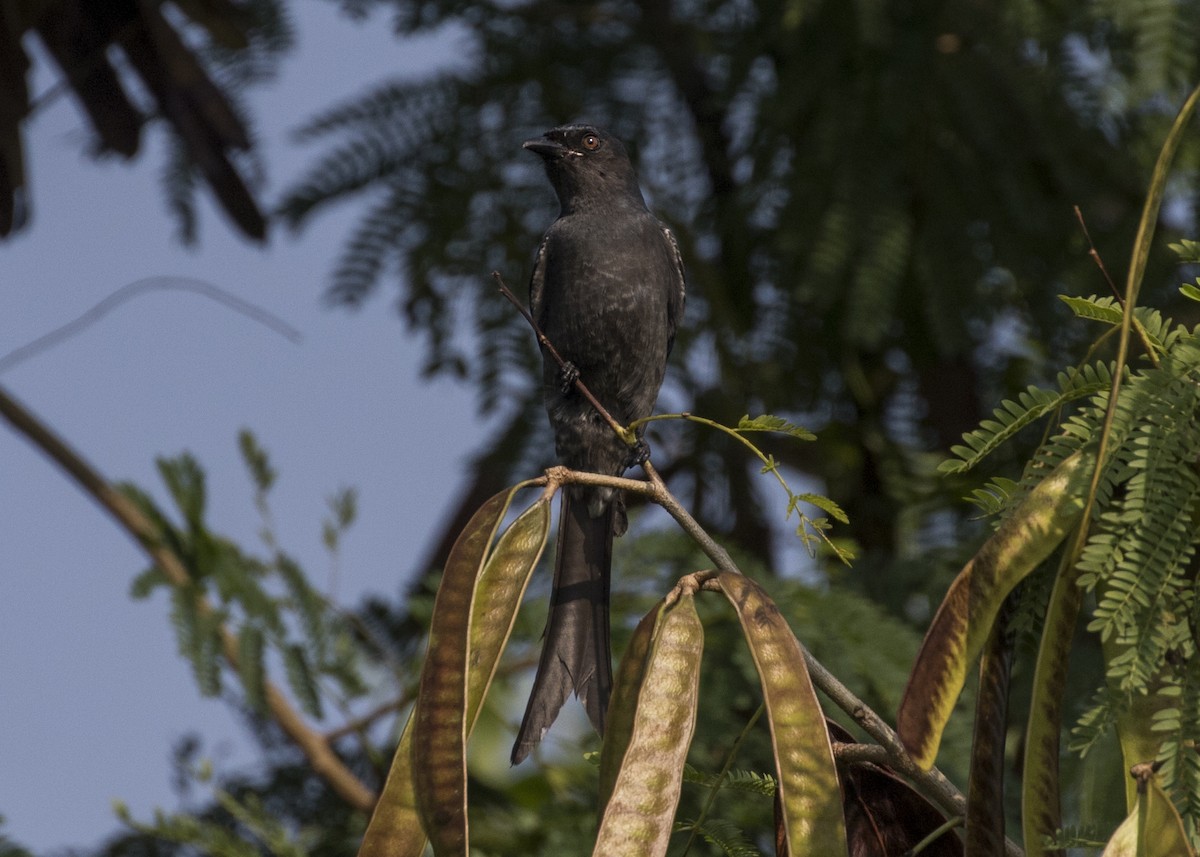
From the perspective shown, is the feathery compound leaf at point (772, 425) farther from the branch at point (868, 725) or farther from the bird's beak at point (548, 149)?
the bird's beak at point (548, 149)

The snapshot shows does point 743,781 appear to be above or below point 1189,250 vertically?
below

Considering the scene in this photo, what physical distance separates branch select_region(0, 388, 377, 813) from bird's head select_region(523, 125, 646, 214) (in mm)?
1508

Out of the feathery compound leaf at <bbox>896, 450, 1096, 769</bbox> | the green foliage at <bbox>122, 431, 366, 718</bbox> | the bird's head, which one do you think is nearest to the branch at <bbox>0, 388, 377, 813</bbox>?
the green foliage at <bbox>122, 431, 366, 718</bbox>

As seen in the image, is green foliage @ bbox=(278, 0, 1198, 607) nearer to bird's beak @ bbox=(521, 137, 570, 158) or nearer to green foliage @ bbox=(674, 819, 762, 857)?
bird's beak @ bbox=(521, 137, 570, 158)

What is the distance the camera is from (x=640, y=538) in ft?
13.4

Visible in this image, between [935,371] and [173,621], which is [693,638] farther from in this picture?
[935,371]

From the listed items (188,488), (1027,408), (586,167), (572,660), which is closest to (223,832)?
(188,488)

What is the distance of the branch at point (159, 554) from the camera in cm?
Result: 383

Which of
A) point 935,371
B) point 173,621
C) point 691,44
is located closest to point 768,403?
point 935,371

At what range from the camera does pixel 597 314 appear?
3.47 metres

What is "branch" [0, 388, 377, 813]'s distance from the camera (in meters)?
3.83

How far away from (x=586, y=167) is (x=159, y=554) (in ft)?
5.35

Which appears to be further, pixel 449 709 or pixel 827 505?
pixel 827 505

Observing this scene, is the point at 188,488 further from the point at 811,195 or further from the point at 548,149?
the point at 811,195
